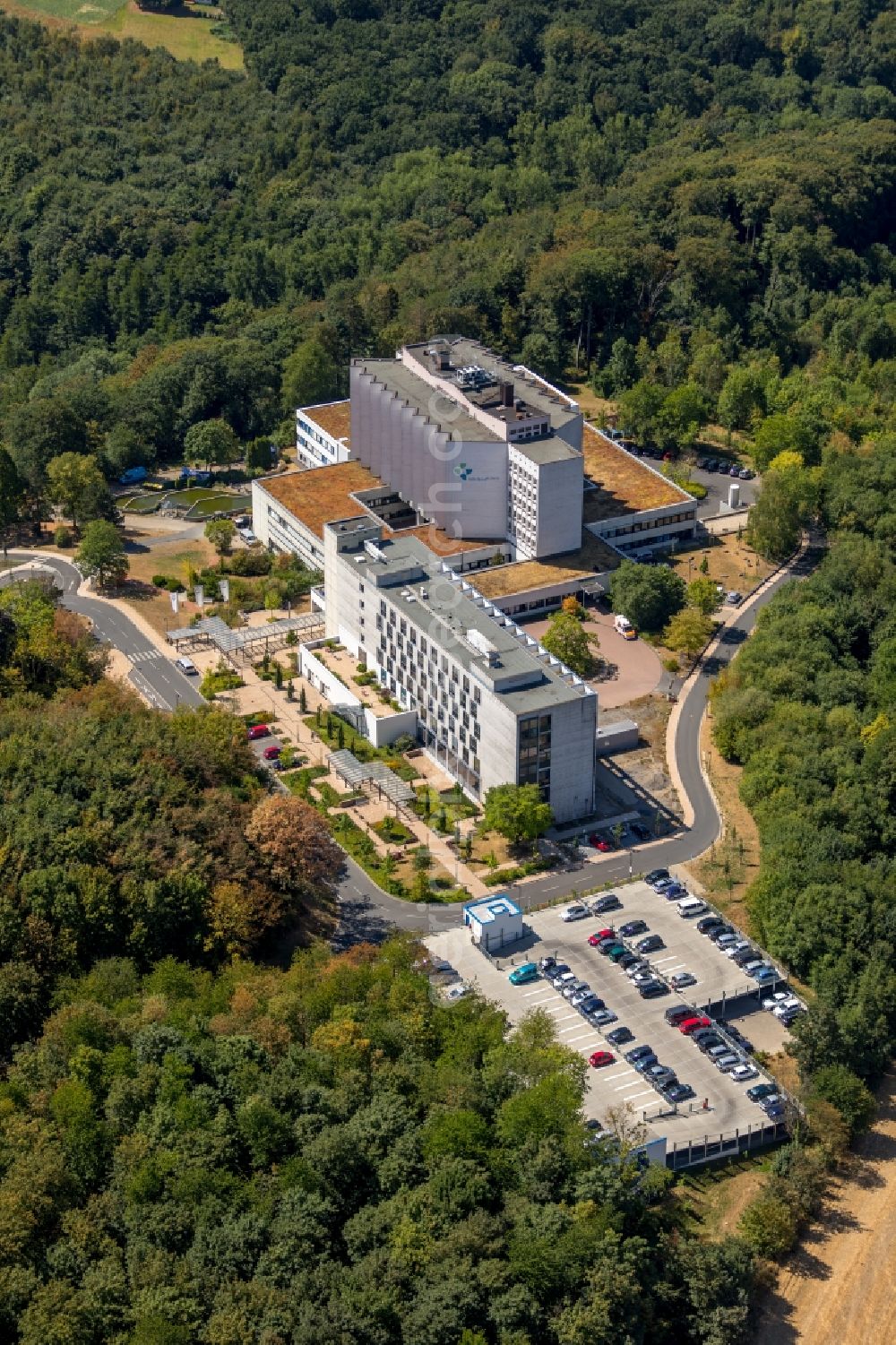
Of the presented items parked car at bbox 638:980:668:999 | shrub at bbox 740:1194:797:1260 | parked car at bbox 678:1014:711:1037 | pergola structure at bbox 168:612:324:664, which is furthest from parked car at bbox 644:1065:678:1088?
pergola structure at bbox 168:612:324:664

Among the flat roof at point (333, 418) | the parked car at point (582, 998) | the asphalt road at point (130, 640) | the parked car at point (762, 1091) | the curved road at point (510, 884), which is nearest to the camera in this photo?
the parked car at point (762, 1091)

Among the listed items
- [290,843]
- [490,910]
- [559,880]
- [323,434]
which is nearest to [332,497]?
[323,434]

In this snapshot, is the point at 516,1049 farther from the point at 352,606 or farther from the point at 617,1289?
the point at 352,606

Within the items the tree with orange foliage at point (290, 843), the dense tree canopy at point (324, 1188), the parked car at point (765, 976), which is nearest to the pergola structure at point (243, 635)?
the tree with orange foliage at point (290, 843)

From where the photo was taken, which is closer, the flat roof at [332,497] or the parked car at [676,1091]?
the parked car at [676,1091]

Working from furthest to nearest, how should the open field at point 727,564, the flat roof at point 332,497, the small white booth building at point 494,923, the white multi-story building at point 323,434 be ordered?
the white multi-story building at point 323,434
the open field at point 727,564
the flat roof at point 332,497
the small white booth building at point 494,923

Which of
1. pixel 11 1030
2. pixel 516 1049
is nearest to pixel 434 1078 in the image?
pixel 516 1049

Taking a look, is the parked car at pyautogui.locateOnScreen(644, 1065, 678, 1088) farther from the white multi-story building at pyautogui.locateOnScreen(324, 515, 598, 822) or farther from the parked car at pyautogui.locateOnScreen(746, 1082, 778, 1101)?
the white multi-story building at pyautogui.locateOnScreen(324, 515, 598, 822)

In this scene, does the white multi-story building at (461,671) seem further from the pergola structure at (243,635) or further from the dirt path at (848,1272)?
the dirt path at (848,1272)
